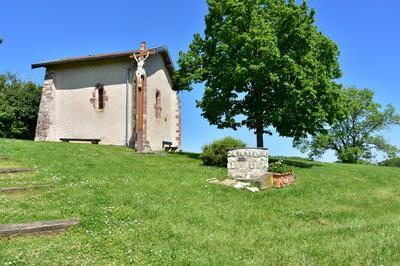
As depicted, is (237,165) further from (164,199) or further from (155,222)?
(155,222)

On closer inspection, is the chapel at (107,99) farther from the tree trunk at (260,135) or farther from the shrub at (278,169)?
the shrub at (278,169)

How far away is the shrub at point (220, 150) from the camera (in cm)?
2238

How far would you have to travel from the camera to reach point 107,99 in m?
33.2

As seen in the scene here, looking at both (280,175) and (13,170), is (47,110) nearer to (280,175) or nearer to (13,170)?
(13,170)

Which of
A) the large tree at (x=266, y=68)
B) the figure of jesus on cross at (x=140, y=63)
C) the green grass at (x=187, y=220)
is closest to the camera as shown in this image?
the green grass at (x=187, y=220)

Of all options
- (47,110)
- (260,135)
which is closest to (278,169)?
(260,135)

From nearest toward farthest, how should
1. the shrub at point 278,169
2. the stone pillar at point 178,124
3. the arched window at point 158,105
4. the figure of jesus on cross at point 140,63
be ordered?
1. the shrub at point 278,169
2. the figure of jesus on cross at point 140,63
3. the arched window at point 158,105
4. the stone pillar at point 178,124

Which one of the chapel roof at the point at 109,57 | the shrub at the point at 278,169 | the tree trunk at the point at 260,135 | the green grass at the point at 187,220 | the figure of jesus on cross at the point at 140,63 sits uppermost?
the chapel roof at the point at 109,57

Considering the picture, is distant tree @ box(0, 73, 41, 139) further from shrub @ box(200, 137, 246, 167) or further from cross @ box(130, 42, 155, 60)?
shrub @ box(200, 137, 246, 167)

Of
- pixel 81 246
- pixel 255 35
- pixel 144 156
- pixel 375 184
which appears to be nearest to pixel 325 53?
pixel 255 35

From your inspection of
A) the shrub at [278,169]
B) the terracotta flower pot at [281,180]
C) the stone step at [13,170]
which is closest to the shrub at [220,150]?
the shrub at [278,169]

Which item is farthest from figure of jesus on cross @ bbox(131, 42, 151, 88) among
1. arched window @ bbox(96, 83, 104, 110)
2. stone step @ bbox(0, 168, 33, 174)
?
stone step @ bbox(0, 168, 33, 174)

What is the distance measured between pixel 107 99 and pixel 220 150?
14241mm

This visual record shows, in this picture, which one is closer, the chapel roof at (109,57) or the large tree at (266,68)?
the large tree at (266,68)
